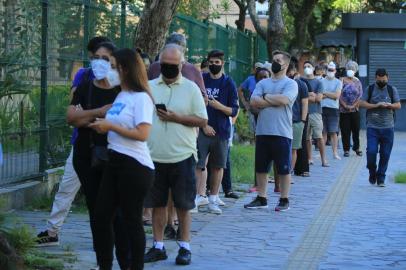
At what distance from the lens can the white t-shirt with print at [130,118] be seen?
267 inches

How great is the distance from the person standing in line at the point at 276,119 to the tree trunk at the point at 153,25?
1.38 metres

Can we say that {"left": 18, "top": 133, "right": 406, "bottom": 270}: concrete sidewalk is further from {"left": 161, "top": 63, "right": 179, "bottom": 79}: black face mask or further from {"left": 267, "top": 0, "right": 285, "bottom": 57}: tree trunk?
{"left": 267, "top": 0, "right": 285, "bottom": 57}: tree trunk

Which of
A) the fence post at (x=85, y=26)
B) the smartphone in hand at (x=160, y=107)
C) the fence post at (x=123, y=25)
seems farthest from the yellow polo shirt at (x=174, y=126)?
the fence post at (x=123, y=25)

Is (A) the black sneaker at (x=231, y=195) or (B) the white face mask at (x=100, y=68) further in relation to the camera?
(A) the black sneaker at (x=231, y=195)

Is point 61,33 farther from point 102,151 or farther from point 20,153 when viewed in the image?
point 102,151

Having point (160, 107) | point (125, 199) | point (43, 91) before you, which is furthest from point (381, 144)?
point (125, 199)

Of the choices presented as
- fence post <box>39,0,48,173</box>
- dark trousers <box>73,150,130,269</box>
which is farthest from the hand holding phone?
fence post <box>39,0,48,173</box>

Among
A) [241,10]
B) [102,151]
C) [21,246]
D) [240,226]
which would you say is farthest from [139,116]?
[241,10]

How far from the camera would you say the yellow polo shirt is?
806cm

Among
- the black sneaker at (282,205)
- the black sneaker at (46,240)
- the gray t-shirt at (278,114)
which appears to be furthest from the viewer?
the black sneaker at (282,205)

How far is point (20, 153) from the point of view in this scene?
1062cm

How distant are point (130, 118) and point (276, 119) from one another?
467 centimetres

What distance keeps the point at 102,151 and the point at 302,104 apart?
7.74m

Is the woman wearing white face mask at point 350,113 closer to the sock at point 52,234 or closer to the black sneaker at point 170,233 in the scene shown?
the black sneaker at point 170,233
